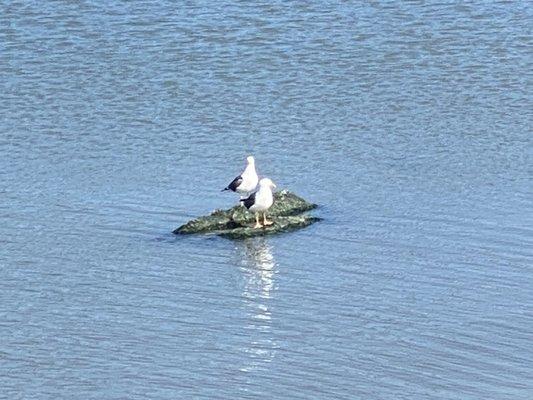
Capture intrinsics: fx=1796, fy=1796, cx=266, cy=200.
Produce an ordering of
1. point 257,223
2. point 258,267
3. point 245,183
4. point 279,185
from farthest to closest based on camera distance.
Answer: point 279,185 → point 245,183 → point 257,223 → point 258,267

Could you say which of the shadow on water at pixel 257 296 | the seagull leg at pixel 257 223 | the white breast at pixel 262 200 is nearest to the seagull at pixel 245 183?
the seagull leg at pixel 257 223

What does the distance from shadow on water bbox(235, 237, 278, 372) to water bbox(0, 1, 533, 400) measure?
33 mm

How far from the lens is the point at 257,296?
18344 millimetres

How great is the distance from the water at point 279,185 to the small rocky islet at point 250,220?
230mm

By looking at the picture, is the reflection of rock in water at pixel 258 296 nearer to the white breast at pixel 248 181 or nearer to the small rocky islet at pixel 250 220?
the small rocky islet at pixel 250 220

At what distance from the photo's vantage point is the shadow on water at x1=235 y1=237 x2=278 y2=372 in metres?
16.5

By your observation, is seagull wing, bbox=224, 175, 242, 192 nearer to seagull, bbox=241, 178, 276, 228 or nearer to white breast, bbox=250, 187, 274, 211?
seagull, bbox=241, 178, 276, 228

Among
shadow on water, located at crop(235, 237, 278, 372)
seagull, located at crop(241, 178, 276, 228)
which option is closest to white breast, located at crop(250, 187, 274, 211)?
seagull, located at crop(241, 178, 276, 228)

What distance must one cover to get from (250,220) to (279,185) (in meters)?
1.52

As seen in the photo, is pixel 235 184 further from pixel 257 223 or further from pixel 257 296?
pixel 257 296

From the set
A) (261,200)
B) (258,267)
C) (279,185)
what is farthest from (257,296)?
(279,185)

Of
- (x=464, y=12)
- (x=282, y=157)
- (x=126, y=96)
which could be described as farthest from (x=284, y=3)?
(x=282, y=157)

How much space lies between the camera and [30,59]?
2922cm

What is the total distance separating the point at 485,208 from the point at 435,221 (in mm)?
726
